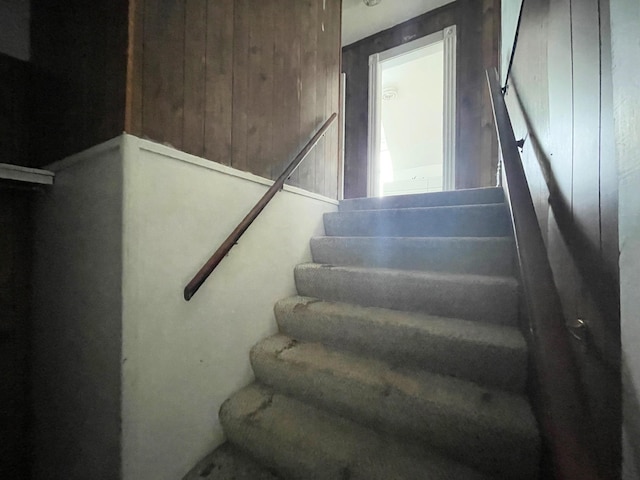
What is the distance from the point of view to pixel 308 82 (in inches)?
73.9

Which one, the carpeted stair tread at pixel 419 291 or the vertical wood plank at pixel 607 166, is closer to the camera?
the vertical wood plank at pixel 607 166

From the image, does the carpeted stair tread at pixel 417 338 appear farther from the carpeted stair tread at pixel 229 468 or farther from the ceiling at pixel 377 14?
the ceiling at pixel 377 14

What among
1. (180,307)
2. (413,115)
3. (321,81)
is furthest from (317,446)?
(413,115)

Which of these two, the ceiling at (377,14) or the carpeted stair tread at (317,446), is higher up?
the ceiling at (377,14)

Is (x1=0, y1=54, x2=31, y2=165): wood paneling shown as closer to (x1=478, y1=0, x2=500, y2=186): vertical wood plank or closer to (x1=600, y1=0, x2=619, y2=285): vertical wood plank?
(x1=600, y1=0, x2=619, y2=285): vertical wood plank

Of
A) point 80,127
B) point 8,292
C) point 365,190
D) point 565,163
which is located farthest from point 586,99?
point 365,190

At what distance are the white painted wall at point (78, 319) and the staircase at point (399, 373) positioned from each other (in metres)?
0.46

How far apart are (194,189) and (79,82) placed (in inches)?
25.8

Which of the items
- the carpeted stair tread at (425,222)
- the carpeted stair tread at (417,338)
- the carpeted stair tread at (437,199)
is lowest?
the carpeted stair tread at (417,338)

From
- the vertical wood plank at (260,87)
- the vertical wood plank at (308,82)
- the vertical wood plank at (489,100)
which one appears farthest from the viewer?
the vertical wood plank at (489,100)

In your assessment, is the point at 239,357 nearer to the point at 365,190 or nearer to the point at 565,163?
the point at 565,163

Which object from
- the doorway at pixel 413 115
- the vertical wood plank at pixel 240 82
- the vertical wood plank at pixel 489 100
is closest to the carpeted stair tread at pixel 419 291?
the vertical wood plank at pixel 240 82

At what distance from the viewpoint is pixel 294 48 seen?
5.70ft

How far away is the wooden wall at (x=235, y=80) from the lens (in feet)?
3.19
